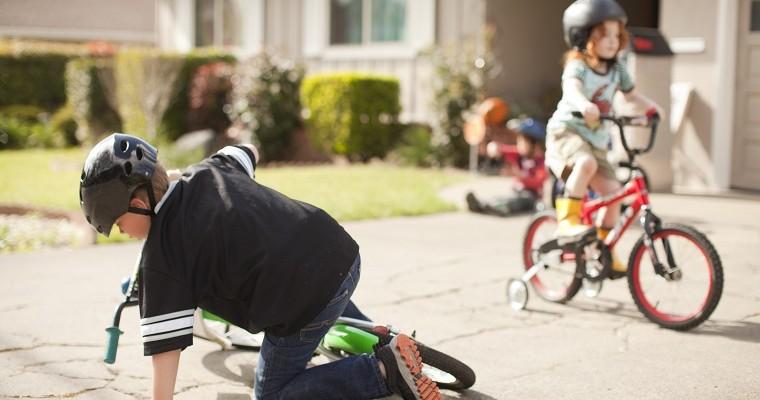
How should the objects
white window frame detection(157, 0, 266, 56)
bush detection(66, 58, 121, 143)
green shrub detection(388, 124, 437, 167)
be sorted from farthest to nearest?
white window frame detection(157, 0, 266, 56) < bush detection(66, 58, 121, 143) < green shrub detection(388, 124, 437, 167)

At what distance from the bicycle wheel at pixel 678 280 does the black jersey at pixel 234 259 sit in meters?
1.90

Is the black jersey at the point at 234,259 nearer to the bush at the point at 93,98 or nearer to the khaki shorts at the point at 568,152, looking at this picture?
the khaki shorts at the point at 568,152

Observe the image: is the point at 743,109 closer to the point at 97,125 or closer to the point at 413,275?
the point at 413,275

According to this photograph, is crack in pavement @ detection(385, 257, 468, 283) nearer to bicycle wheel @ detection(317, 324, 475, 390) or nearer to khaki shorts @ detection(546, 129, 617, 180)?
khaki shorts @ detection(546, 129, 617, 180)

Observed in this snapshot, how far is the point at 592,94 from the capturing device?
16.4 feet

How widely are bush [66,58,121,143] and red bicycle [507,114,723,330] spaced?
12542mm

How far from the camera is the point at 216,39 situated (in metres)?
18.4

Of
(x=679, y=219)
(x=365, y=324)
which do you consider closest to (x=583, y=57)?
(x=365, y=324)

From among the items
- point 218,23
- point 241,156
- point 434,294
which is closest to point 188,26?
point 218,23

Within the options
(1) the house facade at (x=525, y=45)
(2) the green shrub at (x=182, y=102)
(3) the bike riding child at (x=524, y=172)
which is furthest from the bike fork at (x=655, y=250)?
(2) the green shrub at (x=182, y=102)

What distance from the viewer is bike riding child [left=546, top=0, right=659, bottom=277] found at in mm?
4852

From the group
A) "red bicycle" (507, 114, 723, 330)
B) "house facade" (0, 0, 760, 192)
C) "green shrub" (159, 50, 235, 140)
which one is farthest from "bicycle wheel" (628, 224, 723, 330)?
"green shrub" (159, 50, 235, 140)

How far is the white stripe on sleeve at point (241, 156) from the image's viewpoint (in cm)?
341

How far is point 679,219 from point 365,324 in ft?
16.3
